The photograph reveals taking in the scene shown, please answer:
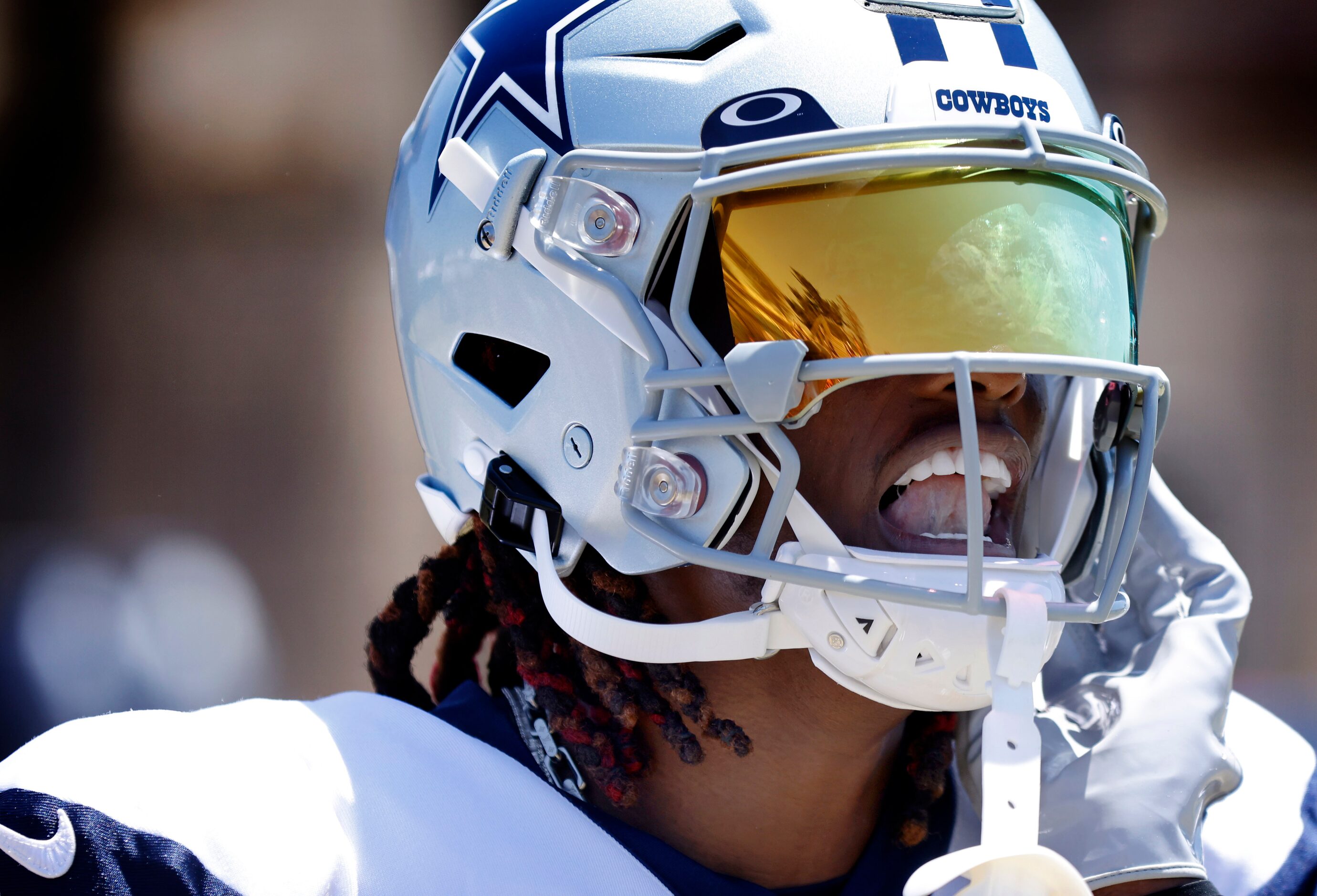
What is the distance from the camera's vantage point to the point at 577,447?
1.34m

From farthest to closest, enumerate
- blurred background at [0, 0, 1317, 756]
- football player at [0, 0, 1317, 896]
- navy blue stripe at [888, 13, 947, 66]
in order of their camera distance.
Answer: blurred background at [0, 0, 1317, 756] < navy blue stripe at [888, 13, 947, 66] < football player at [0, 0, 1317, 896]

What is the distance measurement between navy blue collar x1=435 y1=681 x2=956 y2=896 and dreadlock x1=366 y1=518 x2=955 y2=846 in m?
0.03

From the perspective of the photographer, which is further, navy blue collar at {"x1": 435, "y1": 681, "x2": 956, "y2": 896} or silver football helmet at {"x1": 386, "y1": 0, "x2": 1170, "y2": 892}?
navy blue collar at {"x1": 435, "y1": 681, "x2": 956, "y2": 896}

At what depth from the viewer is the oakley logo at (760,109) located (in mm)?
1233

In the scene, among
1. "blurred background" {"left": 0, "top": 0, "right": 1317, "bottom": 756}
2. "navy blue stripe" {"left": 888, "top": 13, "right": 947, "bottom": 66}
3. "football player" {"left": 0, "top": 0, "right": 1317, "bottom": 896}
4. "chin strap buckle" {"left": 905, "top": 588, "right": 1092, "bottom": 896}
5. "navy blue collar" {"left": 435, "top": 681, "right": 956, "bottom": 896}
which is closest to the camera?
"chin strap buckle" {"left": 905, "top": 588, "right": 1092, "bottom": 896}

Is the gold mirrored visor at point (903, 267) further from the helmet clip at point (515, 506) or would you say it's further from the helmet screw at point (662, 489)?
the helmet clip at point (515, 506)

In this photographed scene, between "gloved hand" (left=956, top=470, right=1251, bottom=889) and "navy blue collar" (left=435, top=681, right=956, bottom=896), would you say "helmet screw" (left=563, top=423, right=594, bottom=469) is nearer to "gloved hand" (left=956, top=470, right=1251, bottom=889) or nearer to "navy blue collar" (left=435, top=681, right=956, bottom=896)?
"navy blue collar" (left=435, top=681, right=956, bottom=896)

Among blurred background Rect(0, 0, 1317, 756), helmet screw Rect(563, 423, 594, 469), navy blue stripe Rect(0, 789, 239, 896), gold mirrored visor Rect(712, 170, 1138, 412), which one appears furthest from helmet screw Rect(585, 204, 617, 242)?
blurred background Rect(0, 0, 1317, 756)

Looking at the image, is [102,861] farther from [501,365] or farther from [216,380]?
[216,380]

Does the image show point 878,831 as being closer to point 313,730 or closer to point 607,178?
point 313,730

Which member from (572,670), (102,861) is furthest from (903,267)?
(102,861)

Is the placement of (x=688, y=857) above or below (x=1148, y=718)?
below

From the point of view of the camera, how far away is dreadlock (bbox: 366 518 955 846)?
54.4 inches

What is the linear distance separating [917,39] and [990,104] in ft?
0.39
